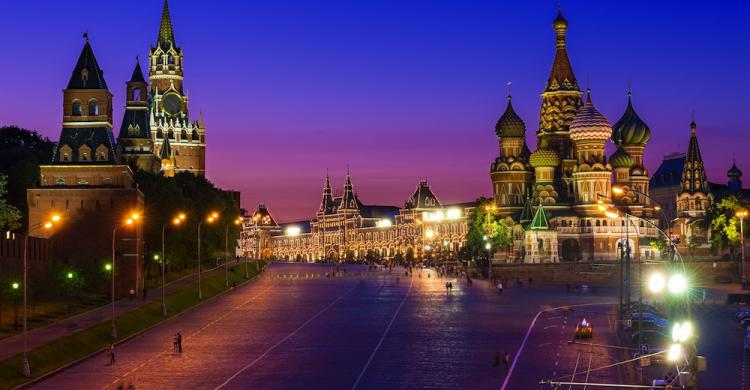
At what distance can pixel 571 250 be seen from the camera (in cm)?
18888

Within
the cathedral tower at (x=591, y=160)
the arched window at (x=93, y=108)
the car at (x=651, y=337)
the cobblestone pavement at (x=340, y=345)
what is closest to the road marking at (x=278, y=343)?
the cobblestone pavement at (x=340, y=345)

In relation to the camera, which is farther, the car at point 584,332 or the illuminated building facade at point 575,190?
the illuminated building facade at point 575,190

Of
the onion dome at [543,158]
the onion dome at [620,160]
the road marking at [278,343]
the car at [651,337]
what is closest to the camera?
the road marking at [278,343]

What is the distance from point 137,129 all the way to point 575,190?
62446 millimetres

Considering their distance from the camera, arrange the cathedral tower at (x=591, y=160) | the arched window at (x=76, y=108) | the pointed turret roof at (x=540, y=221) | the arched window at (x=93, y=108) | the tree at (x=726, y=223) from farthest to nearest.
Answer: the cathedral tower at (x=591, y=160)
the pointed turret roof at (x=540, y=221)
the tree at (x=726, y=223)
the arched window at (x=93, y=108)
the arched window at (x=76, y=108)

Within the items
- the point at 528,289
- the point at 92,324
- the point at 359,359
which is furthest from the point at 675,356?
the point at 528,289

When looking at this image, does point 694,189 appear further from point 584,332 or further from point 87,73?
point 584,332

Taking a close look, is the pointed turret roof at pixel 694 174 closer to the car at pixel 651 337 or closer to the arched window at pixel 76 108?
the arched window at pixel 76 108

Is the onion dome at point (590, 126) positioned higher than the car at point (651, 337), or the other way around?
the onion dome at point (590, 126)

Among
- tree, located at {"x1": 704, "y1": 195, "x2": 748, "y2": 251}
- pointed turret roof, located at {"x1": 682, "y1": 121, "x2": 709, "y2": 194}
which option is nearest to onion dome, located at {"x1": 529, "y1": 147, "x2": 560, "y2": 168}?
pointed turret roof, located at {"x1": 682, "y1": 121, "x2": 709, "y2": 194}

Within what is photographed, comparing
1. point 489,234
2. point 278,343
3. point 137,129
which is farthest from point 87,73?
point 489,234

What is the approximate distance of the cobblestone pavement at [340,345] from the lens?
6294 centimetres

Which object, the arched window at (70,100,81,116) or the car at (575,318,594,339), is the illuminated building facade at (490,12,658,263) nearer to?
the arched window at (70,100,81,116)

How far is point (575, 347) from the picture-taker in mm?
76938
